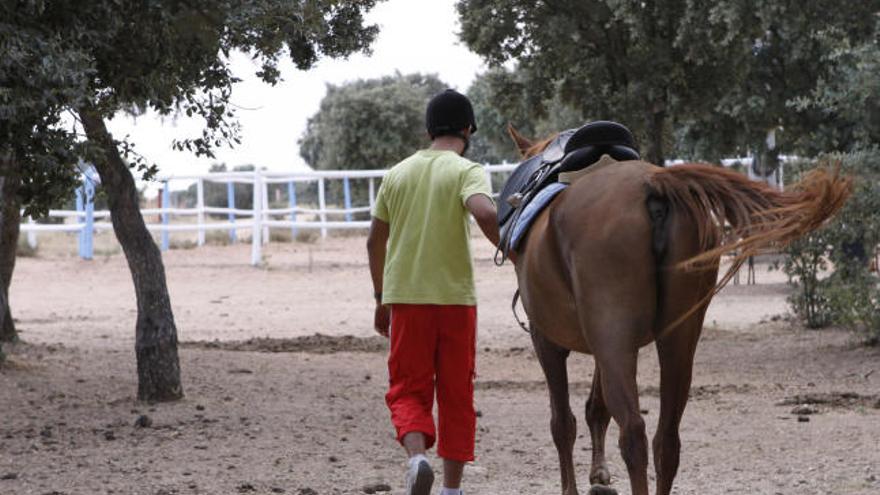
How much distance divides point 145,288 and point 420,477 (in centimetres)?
504

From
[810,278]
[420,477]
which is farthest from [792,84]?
[420,477]

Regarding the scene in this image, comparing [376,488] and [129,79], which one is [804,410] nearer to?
[376,488]

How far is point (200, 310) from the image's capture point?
19938mm

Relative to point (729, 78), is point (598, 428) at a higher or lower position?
lower

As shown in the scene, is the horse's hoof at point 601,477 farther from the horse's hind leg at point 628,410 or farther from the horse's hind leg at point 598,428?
the horse's hind leg at point 628,410

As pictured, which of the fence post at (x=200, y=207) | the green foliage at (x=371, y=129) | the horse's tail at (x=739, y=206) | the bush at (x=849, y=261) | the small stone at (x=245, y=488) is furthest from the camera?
the green foliage at (x=371, y=129)

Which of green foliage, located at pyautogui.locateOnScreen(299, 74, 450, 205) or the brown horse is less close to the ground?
green foliage, located at pyautogui.locateOnScreen(299, 74, 450, 205)

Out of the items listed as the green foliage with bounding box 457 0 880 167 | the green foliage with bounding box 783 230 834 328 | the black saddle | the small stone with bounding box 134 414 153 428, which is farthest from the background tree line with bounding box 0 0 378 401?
the green foliage with bounding box 783 230 834 328

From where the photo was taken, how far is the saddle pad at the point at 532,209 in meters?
6.65

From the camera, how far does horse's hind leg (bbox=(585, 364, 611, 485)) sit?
24.2ft

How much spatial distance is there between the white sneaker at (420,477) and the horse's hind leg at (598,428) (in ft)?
5.77

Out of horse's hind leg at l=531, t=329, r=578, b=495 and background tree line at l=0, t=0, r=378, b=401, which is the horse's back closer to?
horse's hind leg at l=531, t=329, r=578, b=495

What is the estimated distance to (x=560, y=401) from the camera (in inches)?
284

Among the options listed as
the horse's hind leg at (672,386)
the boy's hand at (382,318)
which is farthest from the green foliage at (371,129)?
the horse's hind leg at (672,386)
